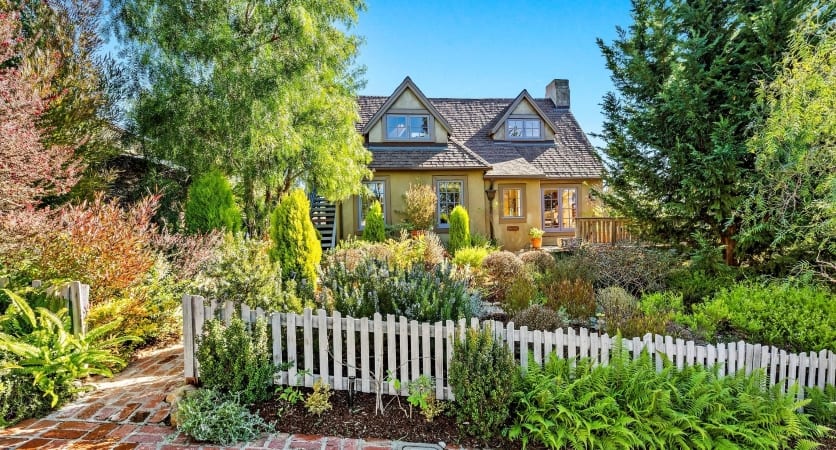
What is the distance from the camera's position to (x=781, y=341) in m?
4.52

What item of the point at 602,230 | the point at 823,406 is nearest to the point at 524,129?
the point at 602,230

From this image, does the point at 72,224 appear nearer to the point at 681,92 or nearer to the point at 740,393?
the point at 740,393

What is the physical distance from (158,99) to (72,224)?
5.27 metres

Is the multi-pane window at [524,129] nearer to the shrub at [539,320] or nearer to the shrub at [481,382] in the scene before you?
the shrub at [539,320]

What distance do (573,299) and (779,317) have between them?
89.3 inches

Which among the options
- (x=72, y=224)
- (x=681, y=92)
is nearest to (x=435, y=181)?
(x=681, y=92)

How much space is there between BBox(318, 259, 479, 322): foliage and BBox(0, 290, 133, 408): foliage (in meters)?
2.22

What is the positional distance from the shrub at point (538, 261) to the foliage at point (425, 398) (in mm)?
4899

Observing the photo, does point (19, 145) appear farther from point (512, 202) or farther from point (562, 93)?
point (562, 93)

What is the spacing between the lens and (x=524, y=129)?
15375 millimetres

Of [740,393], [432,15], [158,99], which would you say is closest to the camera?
[740,393]

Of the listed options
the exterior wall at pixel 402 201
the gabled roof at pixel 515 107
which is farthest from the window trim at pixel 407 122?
the gabled roof at pixel 515 107

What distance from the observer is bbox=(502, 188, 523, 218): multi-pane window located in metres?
14.1

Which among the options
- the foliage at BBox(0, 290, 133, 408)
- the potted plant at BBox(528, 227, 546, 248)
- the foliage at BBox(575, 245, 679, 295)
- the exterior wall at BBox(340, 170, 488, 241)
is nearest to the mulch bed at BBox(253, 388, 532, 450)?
the foliage at BBox(0, 290, 133, 408)
